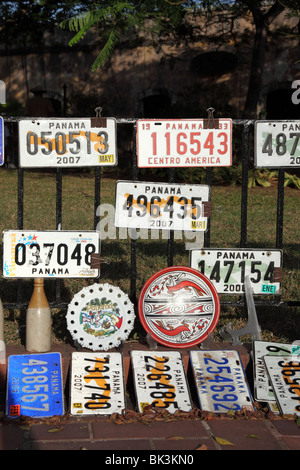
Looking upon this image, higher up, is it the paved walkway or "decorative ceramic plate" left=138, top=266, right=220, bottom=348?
"decorative ceramic plate" left=138, top=266, right=220, bottom=348

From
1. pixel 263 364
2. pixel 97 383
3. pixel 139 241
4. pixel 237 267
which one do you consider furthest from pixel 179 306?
pixel 139 241

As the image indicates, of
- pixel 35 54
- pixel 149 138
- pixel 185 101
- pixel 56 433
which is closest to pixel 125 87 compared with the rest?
pixel 185 101

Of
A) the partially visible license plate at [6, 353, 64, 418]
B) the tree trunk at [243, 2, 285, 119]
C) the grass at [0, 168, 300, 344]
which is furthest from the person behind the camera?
the tree trunk at [243, 2, 285, 119]

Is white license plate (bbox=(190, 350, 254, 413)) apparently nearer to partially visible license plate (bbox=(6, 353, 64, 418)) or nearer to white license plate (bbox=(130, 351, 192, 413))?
white license plate (bbox=(130, 351, 192, 413))

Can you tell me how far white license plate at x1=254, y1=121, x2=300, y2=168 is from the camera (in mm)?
3580

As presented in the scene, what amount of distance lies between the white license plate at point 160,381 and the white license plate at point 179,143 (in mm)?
1224

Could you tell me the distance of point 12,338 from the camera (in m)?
3.74

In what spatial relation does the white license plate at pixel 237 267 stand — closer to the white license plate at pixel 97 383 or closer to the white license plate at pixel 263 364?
the white license plate at pixel 263 364

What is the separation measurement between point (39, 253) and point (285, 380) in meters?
1.71

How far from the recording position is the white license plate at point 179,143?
11.7ft

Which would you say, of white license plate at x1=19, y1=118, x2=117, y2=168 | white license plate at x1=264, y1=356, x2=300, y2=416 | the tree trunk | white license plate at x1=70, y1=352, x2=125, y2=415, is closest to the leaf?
white license plate at x1=264, y1=356, x2=300, y2=416

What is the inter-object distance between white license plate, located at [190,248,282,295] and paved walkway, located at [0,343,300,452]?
0.92 meters

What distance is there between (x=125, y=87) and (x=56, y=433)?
15274 mm
